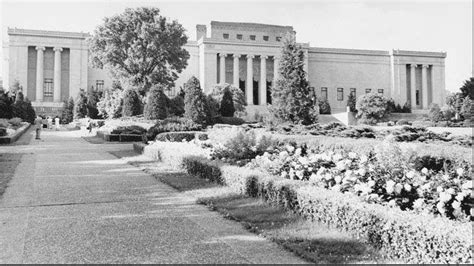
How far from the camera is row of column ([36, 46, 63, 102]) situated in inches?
2552

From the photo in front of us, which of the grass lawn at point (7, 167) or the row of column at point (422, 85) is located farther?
the row of column at point (422, 85)

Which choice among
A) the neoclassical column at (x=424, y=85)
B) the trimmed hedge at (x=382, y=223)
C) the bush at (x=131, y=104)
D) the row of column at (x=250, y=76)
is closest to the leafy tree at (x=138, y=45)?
the bush at (x=131, y=104)

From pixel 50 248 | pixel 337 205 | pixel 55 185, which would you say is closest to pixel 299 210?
pixel 337 205

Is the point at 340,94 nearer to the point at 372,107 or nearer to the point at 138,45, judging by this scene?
the point at 372,107

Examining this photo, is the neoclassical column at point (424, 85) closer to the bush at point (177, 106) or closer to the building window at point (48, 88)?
the bush at point (177, 106)

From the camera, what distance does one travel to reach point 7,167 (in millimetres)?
12625

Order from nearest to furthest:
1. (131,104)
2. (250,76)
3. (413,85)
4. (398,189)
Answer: (398,189), (131,104), (250,76), (413,85)

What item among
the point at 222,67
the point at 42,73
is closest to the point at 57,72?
the point at 42,73

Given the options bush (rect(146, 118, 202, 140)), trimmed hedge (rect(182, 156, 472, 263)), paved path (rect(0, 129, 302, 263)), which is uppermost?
bush (rect(146, 118, 202, 140))


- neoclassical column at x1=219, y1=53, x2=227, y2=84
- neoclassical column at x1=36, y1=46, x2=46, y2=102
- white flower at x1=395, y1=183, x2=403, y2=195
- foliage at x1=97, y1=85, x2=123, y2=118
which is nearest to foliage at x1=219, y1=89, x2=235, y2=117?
foliage at x1=97, y1=85, x2=123, y2=118

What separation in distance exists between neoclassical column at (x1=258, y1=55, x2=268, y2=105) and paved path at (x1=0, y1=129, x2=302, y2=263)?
62150 mm

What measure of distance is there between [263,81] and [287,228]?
2650 inches

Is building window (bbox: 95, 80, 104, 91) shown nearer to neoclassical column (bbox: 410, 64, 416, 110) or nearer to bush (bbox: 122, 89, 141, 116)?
bush (bbox: 122, 89, 141, 116)

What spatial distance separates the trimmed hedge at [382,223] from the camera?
13.3 ft
